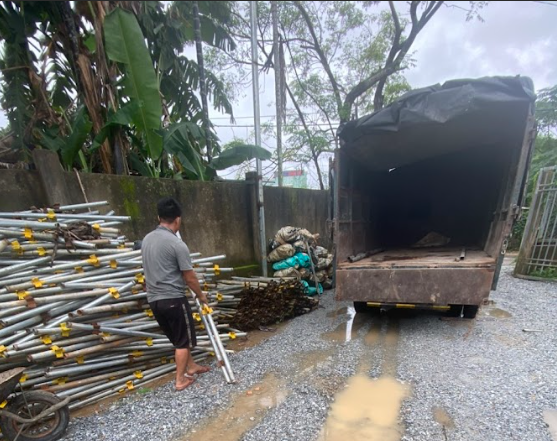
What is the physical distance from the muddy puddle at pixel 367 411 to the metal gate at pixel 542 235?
5.37m

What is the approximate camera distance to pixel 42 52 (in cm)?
427

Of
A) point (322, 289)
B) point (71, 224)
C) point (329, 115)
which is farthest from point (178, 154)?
point (329, 115)

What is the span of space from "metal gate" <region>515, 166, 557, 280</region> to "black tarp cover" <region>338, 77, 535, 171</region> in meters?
2.14

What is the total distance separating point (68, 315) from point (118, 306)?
38 centimetres

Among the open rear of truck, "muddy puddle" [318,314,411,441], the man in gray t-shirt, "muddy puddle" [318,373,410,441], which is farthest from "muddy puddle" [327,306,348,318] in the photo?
the man in gray t-shirt

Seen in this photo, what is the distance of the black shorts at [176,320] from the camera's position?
2711mm

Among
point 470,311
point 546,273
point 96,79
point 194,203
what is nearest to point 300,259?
point 194,203

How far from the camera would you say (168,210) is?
2744 millimetres

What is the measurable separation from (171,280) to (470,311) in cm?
366

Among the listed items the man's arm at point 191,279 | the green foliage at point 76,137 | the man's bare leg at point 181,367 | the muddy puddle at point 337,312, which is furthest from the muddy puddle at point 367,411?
the green foliage at point 76,137

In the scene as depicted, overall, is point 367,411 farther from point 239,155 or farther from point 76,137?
point 239,155

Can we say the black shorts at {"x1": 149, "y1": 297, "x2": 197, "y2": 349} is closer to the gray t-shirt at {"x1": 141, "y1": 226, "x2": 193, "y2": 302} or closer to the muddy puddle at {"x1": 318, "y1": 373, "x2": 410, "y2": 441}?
the gray t-shirt at {"x1": 141, "y1": 226, "x2": 193, "y2": 302}

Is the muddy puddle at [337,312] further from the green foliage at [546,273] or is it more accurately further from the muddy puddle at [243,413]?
the green foliage at [546,273]

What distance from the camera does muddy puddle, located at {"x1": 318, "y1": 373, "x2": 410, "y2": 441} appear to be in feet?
6.84
